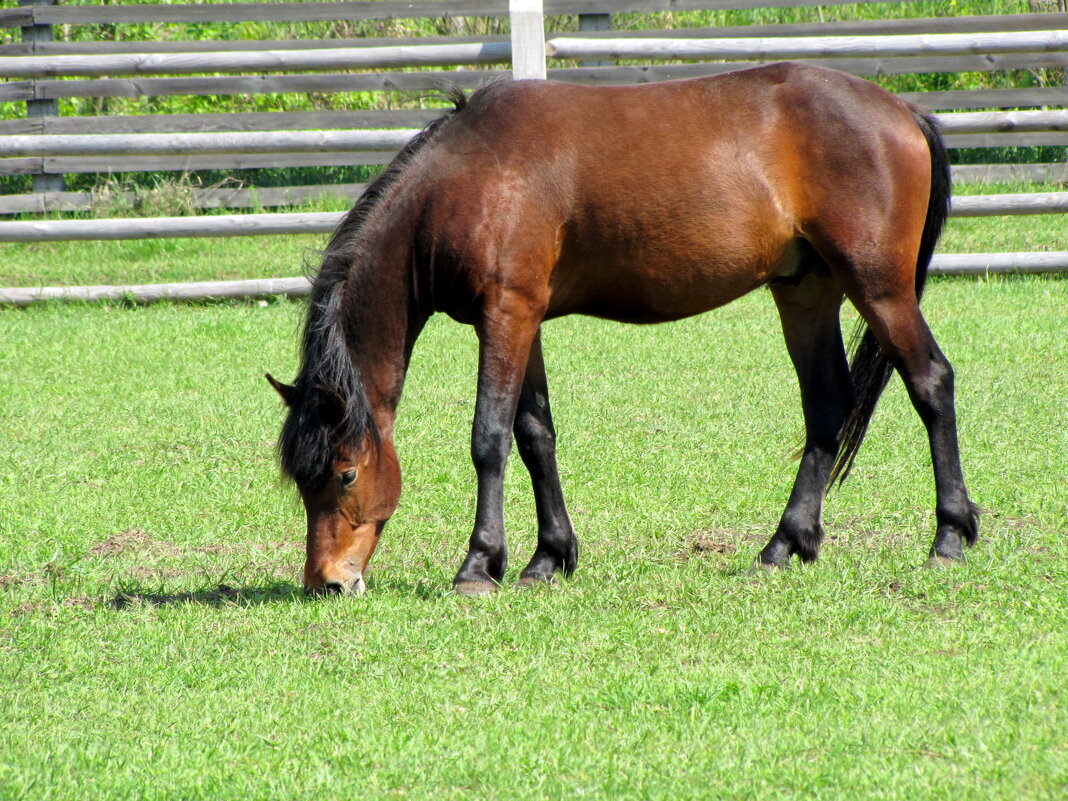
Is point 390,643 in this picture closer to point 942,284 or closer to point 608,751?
point 608,751

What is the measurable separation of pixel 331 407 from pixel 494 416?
2.09 feet

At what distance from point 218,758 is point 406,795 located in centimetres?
62

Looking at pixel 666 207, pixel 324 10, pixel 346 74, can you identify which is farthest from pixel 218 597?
pixel 324 10

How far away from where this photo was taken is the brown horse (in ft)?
16.2

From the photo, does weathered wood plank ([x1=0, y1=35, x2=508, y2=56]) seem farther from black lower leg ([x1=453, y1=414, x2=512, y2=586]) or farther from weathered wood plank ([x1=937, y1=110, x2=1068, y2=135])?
black lower leg ([x1=453, y1=414, x2=512, y2=586])

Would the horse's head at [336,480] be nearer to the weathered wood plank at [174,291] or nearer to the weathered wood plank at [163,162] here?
the weathered wood plank at [174,291]

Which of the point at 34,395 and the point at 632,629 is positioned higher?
the point at 632,629

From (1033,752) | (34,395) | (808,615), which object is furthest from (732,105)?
(34,395)

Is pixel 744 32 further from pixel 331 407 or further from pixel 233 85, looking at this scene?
pixel 331 407

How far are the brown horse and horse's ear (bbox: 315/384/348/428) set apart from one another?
0.5 inches

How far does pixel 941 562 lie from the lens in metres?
5.06

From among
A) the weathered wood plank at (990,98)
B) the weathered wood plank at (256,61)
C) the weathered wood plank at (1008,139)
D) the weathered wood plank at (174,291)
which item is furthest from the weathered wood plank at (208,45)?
the weathered wood plank at (1008,139)

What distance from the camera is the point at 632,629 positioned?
453 centimetres

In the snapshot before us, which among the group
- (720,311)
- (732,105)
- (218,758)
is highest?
(732,105)
